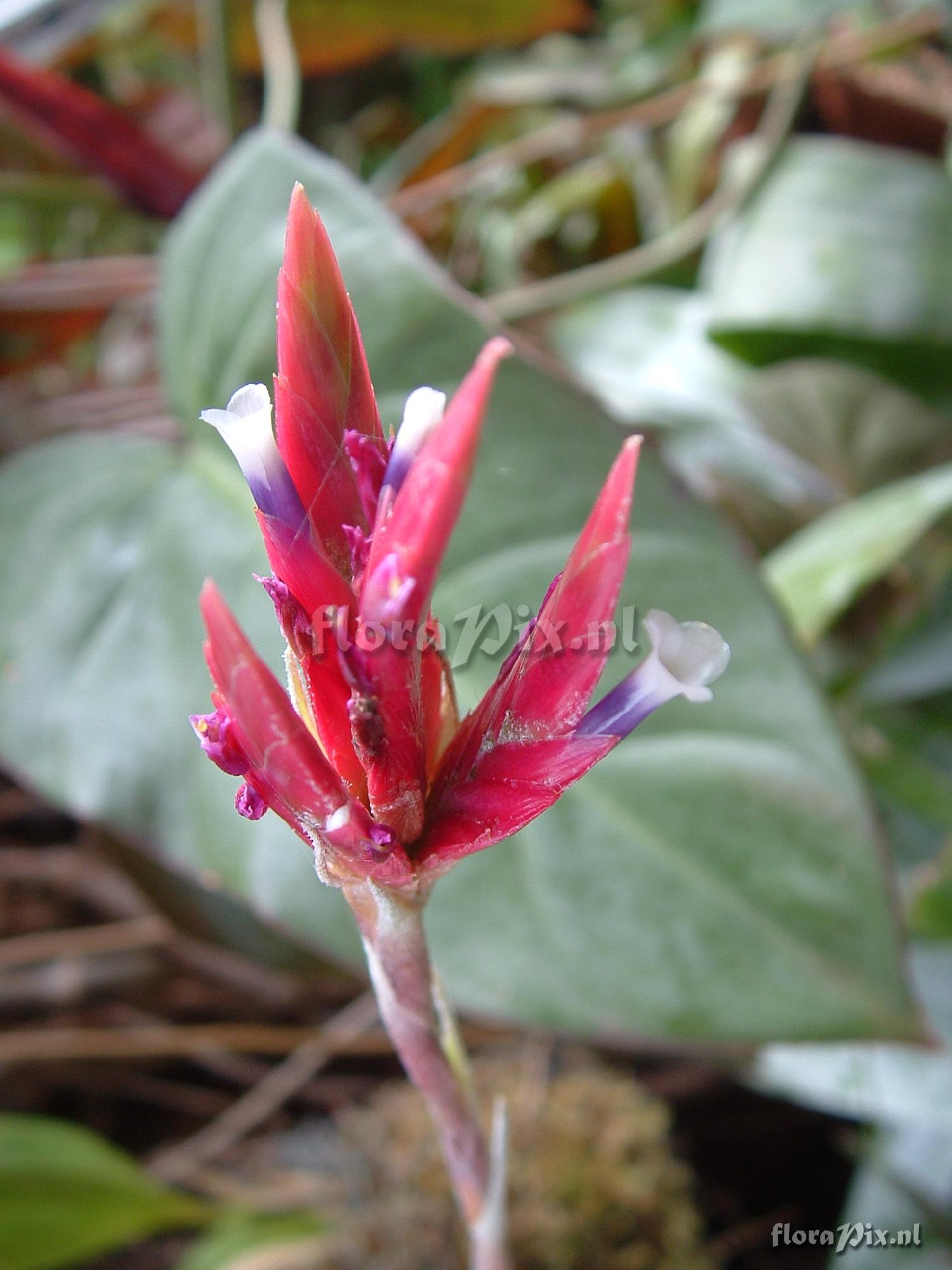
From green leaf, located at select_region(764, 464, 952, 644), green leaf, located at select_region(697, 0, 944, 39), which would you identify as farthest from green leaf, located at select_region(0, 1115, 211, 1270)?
green leaf, located at select_region(697, 0, 944, 39)

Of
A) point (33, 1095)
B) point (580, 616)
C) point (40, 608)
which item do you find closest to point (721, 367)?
point (40, 608)

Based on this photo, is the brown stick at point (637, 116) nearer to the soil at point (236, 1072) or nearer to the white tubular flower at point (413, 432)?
the soil at point (236, 1072)

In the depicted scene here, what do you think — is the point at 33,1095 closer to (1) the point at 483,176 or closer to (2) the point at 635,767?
(2) the point at 635,767

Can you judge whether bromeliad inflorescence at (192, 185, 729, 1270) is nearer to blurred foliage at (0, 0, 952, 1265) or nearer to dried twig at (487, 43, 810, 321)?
blurred foliage at (0, 0, 952, 1265)

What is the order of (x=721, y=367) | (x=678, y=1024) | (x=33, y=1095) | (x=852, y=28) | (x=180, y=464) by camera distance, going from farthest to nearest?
(x=852, y=28), (x=33, y=1095), (x=721, y=367), (x=180, y=464), (x=678, y=1024)

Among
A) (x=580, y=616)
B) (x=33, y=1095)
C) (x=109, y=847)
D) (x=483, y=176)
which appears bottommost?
(x=33, y=1095)
